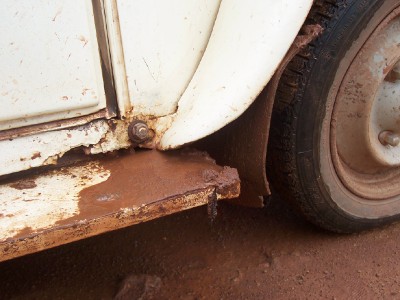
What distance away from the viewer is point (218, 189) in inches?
61.8

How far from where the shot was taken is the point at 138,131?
65.9 inches

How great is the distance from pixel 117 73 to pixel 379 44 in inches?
36.3

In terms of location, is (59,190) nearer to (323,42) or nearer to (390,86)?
(323,42)

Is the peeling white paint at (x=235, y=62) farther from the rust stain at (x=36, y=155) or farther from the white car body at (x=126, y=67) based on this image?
the rust stain at (x=36, y=155)

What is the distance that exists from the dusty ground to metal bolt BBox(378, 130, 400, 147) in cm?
35

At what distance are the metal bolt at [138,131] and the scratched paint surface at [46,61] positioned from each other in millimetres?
147

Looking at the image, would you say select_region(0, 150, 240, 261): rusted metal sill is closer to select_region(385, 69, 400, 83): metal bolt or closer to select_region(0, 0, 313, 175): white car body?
select_region(0, 0, 313, 175): white car body

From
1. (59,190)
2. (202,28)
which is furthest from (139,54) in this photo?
(59,190)

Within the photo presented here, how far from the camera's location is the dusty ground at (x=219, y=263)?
1924mm

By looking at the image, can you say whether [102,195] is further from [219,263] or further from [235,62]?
[219,263]

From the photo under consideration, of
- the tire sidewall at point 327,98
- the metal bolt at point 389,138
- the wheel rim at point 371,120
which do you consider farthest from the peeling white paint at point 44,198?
the metal bolt at point 389,138

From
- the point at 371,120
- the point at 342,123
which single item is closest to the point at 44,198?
the point at 342,123

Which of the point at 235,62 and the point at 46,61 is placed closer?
the point at 46,61

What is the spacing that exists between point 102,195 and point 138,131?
0.83 ft
